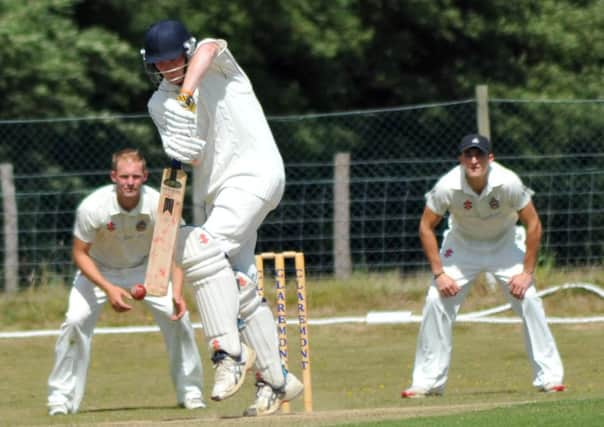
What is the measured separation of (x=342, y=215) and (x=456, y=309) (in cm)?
424

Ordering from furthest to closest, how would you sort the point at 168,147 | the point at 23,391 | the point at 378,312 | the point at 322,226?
the point at 322,226 → the point at 378,312 → the point at 23,391 → the point at 168,147

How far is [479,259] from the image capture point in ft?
31.2

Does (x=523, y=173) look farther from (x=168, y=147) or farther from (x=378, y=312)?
(x=168, y=147)

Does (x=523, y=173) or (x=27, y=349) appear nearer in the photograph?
(x=27, y=349)

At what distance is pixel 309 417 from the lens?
6.89m

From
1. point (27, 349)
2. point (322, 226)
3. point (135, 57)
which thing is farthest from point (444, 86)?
point (27, 349)

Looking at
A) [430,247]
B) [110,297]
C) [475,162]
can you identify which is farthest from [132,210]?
[475,162]

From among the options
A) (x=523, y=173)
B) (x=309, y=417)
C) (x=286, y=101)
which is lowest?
(x=309, y=417)

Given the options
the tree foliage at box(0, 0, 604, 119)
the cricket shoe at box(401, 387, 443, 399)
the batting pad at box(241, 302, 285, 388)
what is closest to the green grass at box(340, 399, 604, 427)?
the batting pad at box(241, 302, 285, 388)

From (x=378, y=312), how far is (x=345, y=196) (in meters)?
1.25

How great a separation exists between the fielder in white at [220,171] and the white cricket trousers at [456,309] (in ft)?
9.01

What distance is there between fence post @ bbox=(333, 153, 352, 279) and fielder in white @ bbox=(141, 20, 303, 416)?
687cm

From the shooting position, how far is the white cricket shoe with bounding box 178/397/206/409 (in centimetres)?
901

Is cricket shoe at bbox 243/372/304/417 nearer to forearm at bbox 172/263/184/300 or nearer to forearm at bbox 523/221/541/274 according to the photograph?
forearm at bbox 172/263/184/300
